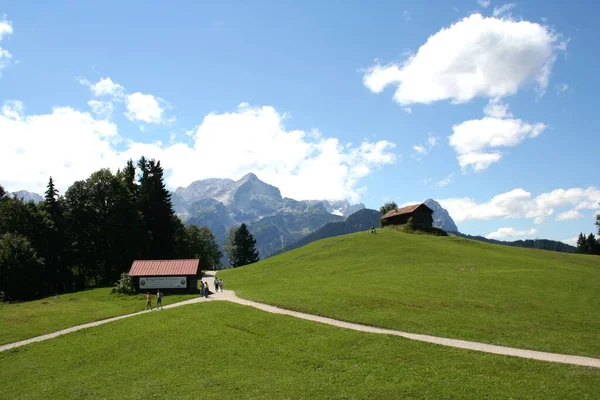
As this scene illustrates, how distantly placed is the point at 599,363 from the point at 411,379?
11958 mm

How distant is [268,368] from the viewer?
2469 cm

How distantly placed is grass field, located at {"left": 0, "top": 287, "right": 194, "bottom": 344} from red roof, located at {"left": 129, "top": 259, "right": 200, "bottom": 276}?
4.09 metres

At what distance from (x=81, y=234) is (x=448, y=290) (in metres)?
70.3

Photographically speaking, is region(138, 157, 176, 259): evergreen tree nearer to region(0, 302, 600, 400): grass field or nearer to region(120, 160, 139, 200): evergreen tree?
region(120, 160, 139, 200): evergreen tree

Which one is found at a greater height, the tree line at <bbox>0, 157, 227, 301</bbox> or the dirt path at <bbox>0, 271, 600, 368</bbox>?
the tree line at <bbox>0, 157, 227, 301</bbox>

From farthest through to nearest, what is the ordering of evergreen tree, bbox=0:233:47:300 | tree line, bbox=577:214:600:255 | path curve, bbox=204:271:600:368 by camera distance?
tree line, bbox=577:214:600:255 < evergreen tree, bbox=0:233:47:300 < path curve, bbox=204:271:600:368

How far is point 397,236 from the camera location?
8581 centimetres

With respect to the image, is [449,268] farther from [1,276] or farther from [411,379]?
[1,276]

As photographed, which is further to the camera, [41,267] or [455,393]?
[41,267]

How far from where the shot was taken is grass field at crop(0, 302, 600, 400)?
69.1ft

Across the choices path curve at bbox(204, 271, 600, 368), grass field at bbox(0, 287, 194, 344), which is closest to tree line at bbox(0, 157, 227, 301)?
grass field at bbox(0, 287, 194, 344)

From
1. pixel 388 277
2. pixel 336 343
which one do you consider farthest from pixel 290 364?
pixel 388 277

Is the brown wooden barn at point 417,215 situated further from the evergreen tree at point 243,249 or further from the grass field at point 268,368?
the grass field at point 268,368

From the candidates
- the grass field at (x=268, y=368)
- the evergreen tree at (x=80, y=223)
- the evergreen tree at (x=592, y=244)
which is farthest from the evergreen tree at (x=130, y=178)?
the evergreen tree at (x=592, y=244)
